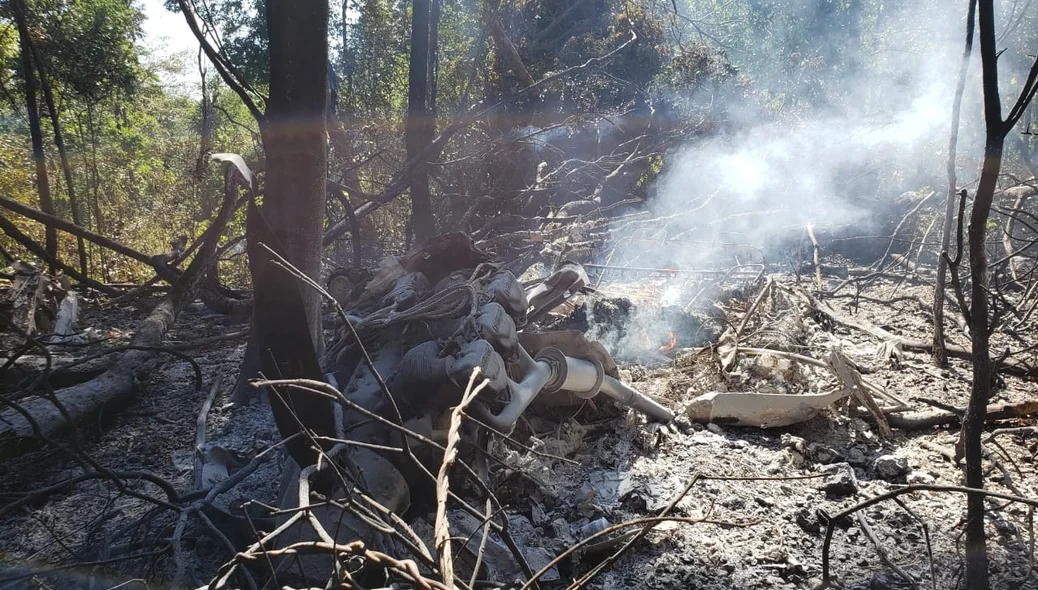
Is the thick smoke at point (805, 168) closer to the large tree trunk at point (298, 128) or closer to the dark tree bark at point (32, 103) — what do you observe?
the large tree trunk at point (298, 128)

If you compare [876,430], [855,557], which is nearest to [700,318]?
[876,430]

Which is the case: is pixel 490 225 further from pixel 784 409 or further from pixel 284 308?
pixel 284 308

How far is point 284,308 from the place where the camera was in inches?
96.3

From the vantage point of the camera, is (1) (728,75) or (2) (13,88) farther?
(1) (728,75)

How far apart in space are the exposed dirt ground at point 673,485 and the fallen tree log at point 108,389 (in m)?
0.14

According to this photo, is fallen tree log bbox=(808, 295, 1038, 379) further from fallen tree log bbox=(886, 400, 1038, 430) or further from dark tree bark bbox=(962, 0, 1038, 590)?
dark tree bark bbox=(962, 0, 1038, 590)

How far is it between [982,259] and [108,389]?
454cm

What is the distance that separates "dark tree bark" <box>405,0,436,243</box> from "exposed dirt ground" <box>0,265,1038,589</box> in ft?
12.1

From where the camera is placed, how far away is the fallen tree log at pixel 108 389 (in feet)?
10.3

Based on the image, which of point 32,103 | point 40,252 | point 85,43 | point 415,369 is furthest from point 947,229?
point 85,43

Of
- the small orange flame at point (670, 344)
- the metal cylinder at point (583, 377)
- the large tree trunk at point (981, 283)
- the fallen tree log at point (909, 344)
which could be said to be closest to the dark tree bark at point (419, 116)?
the small orange flame at point (670, 344)

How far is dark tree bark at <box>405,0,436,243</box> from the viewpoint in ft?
25.0

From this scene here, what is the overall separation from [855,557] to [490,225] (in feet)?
22.4

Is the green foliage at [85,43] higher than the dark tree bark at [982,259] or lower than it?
higher
